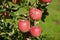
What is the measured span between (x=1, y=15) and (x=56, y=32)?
3.86 m

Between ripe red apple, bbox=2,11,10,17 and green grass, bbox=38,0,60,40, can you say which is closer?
ripe red apple, bbox=2,11,10,17

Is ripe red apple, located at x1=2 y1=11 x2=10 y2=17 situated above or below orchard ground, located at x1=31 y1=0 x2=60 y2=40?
above

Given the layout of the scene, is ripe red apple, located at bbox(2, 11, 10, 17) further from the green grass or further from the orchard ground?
the green grass

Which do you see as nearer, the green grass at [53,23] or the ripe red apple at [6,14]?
the ripe red apple at [6,14]

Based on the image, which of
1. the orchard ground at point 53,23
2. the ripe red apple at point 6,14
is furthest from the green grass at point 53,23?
the ripe red apple at point 6,14

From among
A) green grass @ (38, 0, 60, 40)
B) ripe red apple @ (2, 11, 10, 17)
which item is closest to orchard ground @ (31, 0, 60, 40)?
green grass @ (38, 0, 60, 40)

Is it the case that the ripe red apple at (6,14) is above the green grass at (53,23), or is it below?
above

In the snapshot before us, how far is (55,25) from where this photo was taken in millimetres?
6418

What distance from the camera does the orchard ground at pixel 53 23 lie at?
5.75 metres

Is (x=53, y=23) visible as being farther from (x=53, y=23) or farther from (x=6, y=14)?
(x=6, y=14)

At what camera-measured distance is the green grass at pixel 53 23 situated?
5766 mm

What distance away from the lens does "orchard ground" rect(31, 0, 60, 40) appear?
5.75 m

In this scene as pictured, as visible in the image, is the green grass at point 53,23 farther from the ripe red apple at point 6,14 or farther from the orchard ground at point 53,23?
the ripe red apple at point 6,14

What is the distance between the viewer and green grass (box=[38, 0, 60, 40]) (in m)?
5.77
